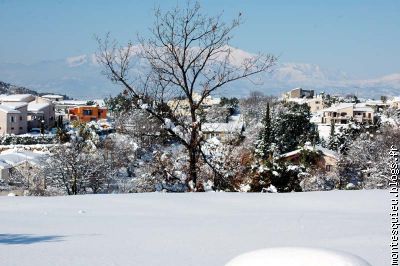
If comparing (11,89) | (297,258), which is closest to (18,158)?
(297,258)

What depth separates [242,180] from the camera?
9070 mm

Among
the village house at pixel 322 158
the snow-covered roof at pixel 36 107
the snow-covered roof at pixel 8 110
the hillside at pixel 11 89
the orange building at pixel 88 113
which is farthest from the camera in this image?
the hillside at pixel 11 89

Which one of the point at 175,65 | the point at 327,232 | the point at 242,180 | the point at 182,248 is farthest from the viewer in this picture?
the point at 242,180

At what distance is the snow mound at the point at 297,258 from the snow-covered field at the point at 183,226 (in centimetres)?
→ 94

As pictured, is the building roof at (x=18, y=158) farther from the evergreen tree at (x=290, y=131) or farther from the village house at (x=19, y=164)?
the evergreen tree at (x=290, y=131)

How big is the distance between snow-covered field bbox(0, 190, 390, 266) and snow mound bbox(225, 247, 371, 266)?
0.94 metres

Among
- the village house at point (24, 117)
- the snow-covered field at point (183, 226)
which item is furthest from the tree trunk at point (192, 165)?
the village house at point (24, 117)

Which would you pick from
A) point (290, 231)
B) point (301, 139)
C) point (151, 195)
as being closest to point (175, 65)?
point (151, 195)

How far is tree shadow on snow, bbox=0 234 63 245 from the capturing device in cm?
369

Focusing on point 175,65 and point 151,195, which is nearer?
point 151,195

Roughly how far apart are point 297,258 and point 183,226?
2.77 metres

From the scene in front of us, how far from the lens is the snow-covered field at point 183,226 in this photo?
132 inches

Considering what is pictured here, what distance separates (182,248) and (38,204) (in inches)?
106

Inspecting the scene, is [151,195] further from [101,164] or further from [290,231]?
[101,164]
